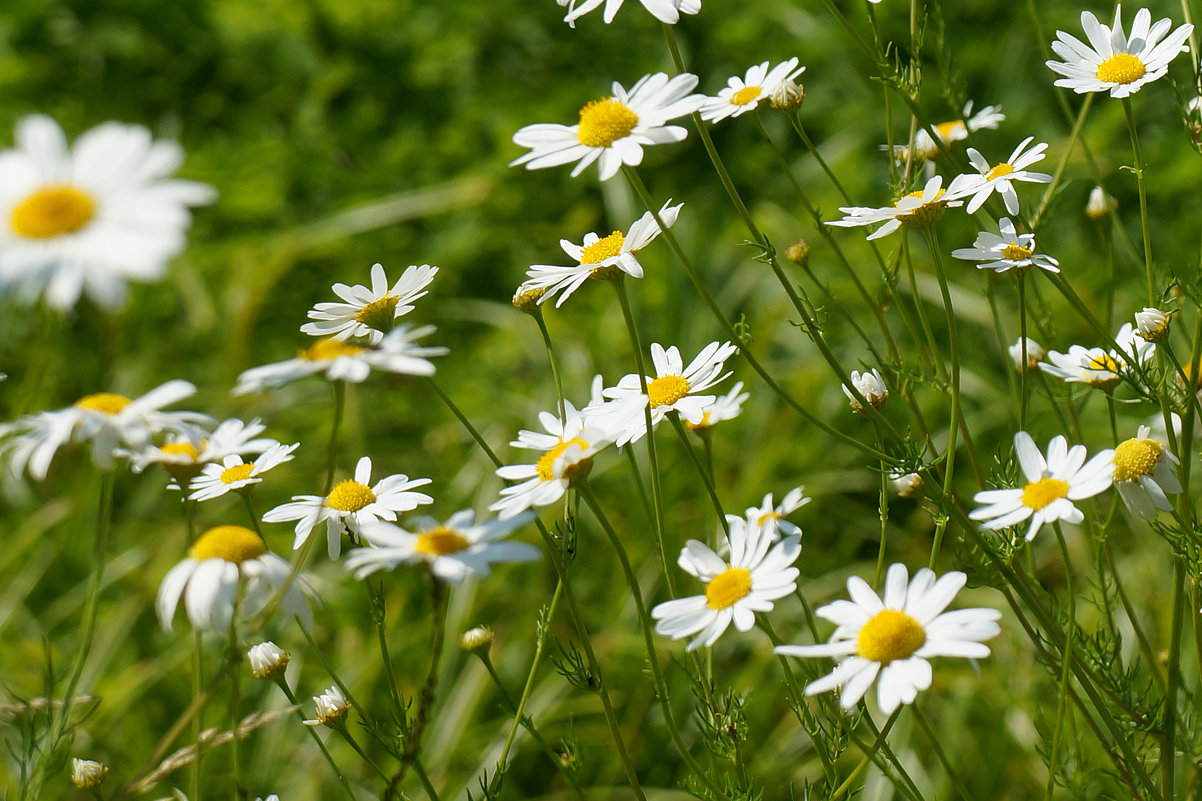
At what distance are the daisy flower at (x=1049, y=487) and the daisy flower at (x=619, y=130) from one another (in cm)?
30

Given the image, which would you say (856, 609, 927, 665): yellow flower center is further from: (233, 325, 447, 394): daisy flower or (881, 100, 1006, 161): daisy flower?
(881, 100, 1006, 161): daisy flower

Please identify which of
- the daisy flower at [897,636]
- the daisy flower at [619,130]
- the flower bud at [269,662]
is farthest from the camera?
the flower bud at [269,662]

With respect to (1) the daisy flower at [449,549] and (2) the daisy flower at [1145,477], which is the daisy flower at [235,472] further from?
(2) the daisy flower at [1145,477]

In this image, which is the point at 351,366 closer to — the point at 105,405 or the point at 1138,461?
the point at 105,405

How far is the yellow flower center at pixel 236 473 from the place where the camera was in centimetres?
76

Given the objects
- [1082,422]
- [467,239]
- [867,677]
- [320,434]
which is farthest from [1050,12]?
[867,677]

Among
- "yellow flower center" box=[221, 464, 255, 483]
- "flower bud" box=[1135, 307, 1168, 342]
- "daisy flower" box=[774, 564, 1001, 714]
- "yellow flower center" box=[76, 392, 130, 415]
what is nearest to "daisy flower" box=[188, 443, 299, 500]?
"yellow flower center" box=[221, 464, 255, 483]

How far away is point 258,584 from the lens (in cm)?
64

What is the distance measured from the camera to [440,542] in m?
0.59

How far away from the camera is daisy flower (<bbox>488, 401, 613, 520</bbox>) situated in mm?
648

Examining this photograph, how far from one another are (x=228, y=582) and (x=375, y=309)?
0.23m

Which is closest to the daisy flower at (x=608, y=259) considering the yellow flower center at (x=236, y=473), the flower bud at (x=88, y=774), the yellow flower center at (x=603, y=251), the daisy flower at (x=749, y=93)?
the yellow flower center at (x=603, y=251)

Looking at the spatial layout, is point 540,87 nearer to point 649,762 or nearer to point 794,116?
point 649,762

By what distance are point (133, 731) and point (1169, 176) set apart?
2.18 meters
